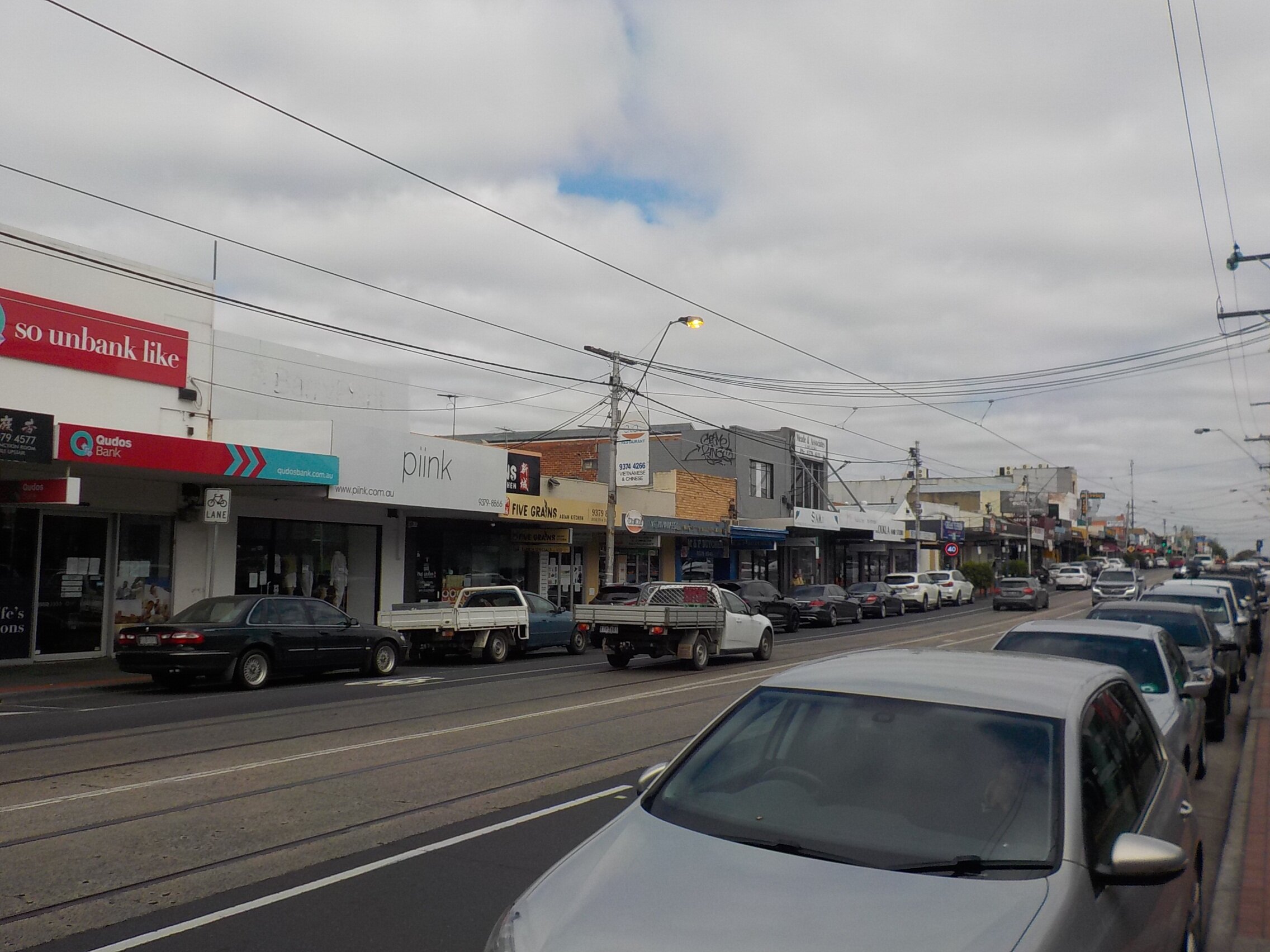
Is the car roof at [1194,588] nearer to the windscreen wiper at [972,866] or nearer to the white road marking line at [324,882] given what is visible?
the white road marking line at [324,882]

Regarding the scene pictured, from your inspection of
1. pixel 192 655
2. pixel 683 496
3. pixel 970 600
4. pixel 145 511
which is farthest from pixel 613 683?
pixel 970 600

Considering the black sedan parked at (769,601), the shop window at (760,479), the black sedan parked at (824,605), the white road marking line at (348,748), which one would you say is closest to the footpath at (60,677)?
the white road marking line at (348,748)

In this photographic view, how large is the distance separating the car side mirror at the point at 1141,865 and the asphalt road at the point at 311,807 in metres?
3.20

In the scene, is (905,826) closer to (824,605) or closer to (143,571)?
(143,571)

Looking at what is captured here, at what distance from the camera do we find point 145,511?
2147cm

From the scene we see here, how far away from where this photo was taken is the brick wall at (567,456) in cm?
4916

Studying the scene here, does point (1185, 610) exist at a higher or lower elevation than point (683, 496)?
lower

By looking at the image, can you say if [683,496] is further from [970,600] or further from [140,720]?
[140,720]

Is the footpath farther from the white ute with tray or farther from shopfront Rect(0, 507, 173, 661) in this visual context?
the white ute with tray

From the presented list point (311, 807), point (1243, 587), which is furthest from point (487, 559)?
point (311, 807)

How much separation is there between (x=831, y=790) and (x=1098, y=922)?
38.3 inches

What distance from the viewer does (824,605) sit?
35.4 m

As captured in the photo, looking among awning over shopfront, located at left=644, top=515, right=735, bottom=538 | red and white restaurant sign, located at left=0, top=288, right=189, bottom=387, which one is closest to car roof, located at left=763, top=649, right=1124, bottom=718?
Answer: red and white restaurant sign, located at left=0, top=288, right=189, bottom=387

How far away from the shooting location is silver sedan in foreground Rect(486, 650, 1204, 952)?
300 cm
